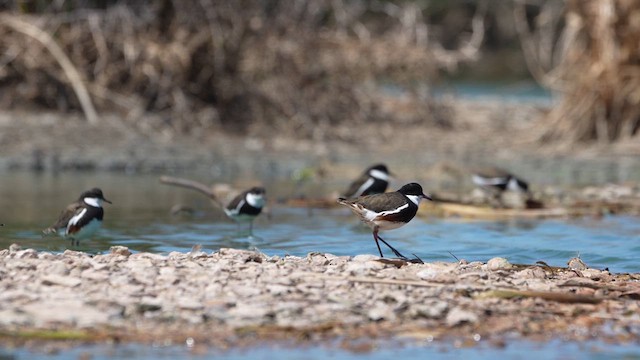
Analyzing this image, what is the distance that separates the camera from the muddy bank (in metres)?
6.82

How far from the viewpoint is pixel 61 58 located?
19.0 meters

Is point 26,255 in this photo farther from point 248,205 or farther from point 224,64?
point 224,64

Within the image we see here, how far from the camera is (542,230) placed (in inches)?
491

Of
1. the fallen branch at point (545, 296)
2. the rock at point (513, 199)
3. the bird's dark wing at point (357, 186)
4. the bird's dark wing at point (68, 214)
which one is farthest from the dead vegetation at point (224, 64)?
the fallen branch at point (545, 296)

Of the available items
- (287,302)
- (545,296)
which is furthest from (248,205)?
(545,296)

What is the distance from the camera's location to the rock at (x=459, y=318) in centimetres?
705

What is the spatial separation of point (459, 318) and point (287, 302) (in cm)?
101

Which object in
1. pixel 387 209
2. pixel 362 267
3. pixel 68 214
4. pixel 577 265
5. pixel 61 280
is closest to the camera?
pixel 61 280

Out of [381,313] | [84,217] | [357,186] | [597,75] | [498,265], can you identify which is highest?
[597,75]

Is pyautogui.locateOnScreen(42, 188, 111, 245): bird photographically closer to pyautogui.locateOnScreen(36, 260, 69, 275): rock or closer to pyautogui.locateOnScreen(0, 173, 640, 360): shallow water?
pyautogui.locateOnScreen(0, 173, 640, 360): shallow water

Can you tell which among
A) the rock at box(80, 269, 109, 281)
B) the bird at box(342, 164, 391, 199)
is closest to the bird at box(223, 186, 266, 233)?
the bird at box(342, 164, 391, 199)

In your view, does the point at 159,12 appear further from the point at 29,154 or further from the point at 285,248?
the point at 285,248

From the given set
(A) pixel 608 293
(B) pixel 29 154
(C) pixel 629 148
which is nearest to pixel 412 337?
(A) pixel 608 293

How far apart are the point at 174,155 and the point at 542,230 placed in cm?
731
